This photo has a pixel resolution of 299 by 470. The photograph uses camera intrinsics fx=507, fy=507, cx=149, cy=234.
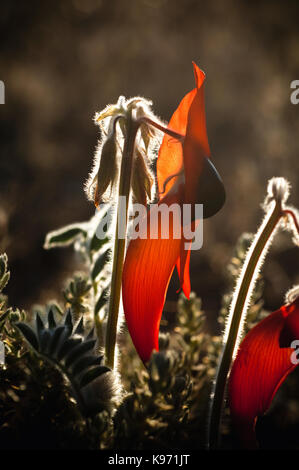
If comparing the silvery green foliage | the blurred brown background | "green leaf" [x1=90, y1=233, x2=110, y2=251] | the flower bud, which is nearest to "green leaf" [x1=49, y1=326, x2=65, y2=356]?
the silvery green foliage

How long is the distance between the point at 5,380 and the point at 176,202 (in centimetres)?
34

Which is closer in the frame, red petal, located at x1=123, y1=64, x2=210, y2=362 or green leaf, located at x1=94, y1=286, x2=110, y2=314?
red petal, located at x1=123, y1=64, x2=210, y2=362

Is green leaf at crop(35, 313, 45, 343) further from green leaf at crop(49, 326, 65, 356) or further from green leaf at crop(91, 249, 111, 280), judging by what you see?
green leaf at crop(91, 249, 111, 280)

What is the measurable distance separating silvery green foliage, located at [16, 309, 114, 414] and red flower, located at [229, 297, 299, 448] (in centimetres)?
16

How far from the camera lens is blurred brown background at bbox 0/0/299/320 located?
7.84 feet

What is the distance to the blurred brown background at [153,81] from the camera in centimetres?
239

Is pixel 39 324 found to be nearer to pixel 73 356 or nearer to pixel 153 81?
pixel 73 356

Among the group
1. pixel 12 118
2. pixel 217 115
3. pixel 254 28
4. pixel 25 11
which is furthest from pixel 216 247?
pixel 25 11

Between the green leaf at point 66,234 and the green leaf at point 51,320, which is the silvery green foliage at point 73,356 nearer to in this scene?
the green leaf at point 51,320

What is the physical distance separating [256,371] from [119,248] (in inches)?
8.7

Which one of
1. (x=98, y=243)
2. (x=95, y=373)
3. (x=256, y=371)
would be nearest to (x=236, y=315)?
(x=256, y=371)

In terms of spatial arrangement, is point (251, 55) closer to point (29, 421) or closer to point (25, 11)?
point (25, 11)

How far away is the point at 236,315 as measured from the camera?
0.62 metres

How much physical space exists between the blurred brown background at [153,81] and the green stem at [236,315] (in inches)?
53.8
